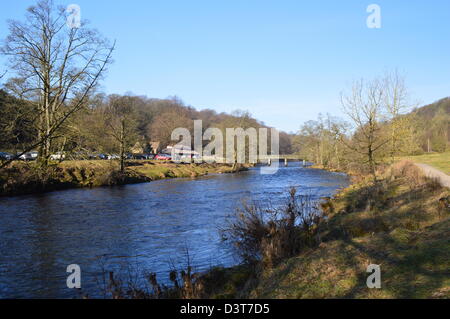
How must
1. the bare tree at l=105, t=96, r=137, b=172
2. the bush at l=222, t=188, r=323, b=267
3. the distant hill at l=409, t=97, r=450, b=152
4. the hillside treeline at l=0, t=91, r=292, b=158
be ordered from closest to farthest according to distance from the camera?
the hillside treeline at l=0, t=91, r=292, b=158
the bush at l=222, t=188, r=323, b=267
the bare tree at l=105, t=96, r=137, b=172
the distant hill at l=409, t=97, r=450, b=152

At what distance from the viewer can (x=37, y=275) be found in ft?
30.5

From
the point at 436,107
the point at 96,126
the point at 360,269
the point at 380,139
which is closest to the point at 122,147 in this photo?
the point at 96,126

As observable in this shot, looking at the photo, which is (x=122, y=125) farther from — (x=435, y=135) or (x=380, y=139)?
(x=435, y=135)

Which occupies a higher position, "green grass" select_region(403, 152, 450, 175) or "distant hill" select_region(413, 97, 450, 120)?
"distant hill" select_region(413, 97, 450, 120)

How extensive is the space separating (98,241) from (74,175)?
22131mm

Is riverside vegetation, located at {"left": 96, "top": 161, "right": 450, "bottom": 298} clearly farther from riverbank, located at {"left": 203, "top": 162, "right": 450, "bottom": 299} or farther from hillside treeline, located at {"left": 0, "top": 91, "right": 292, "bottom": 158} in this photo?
hillside treeline, located at {"left": 0, "top": 91, "right": 292, "bottom": 158}

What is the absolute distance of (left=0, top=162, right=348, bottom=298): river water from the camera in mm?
9148

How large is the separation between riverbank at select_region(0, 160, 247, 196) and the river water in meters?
2.63

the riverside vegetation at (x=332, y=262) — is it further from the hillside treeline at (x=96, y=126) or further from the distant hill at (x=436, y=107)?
the distant hill at (x=436, y=107)

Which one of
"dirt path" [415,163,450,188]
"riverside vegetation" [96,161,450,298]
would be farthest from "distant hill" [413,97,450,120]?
"riverside vegetation" [96,161,450,298]

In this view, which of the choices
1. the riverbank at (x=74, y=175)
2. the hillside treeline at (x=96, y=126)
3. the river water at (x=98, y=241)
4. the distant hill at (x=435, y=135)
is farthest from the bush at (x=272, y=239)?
the distant hill at (x=435, y=135)

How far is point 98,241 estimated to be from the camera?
42.5 ft
